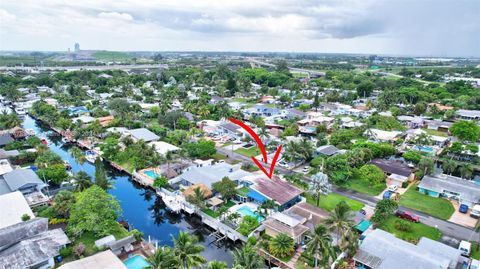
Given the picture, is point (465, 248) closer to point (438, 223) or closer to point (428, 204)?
point (438, 223)

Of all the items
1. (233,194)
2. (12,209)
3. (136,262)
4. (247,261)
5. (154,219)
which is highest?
(247,261)

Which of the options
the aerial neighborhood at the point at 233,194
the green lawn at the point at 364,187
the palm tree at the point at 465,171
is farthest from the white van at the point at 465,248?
the palm tree at the point at 465,171

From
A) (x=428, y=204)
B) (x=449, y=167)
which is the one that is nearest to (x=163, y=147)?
(x=428, y=204)

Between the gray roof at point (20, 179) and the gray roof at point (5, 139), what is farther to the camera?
the gray roof at point (5, 139)

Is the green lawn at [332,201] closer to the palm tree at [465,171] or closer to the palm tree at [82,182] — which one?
the palm tree at [465,171]

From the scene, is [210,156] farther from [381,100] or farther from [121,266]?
[381,100]

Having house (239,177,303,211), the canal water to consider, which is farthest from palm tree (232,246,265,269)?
house (239,177,303,211)
